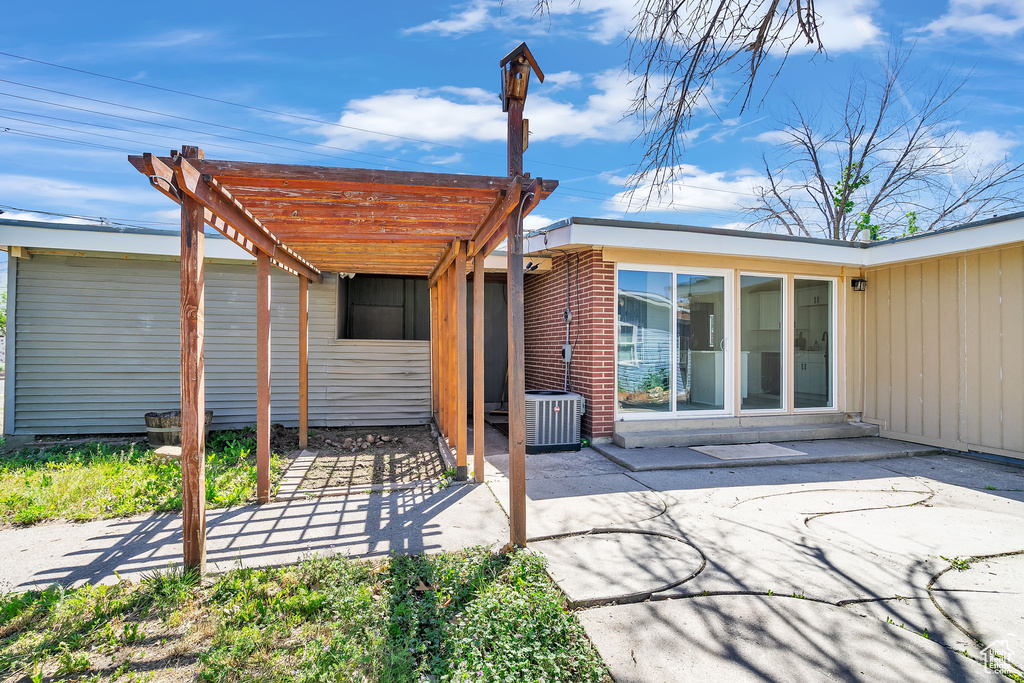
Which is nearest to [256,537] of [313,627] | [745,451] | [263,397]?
[263,397]

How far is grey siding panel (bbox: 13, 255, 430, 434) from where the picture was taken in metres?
6.41

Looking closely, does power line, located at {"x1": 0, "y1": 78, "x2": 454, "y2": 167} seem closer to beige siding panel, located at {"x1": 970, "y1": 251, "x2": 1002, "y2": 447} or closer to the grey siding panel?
the grey siding panel

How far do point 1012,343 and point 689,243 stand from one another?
3.66 m

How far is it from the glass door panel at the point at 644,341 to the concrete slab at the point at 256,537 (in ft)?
9.23

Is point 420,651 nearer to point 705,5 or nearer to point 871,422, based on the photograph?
point 705,5

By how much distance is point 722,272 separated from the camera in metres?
6.70

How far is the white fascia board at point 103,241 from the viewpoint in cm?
588

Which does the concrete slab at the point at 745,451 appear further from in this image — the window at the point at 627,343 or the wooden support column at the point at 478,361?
the wooden support column at the point at 478,361

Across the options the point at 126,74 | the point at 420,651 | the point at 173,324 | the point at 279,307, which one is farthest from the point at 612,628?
the point at 126,74

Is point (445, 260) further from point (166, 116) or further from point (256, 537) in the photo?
point (166, 116)

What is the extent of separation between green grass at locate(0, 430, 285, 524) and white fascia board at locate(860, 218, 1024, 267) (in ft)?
25.4

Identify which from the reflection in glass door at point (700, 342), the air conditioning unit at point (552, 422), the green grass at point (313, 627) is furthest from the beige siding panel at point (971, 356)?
the green grass at point (313, 627)

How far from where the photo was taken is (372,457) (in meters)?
5.75

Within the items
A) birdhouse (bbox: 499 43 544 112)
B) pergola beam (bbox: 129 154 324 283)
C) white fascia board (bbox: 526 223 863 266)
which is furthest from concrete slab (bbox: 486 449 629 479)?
birdhouse (bbox: 499 43 544 112)
